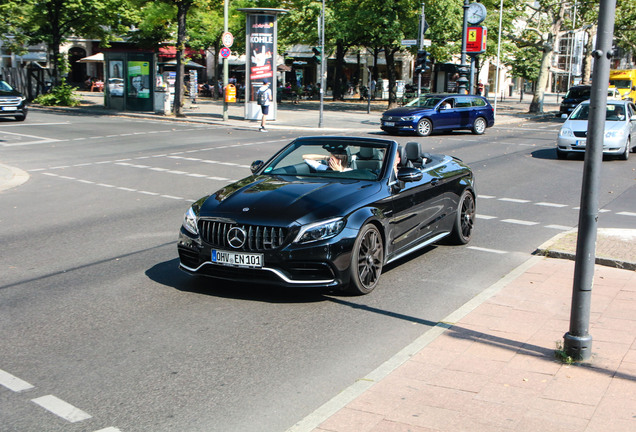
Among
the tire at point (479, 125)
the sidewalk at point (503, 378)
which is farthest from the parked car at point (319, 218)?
the tire at point (479, 125)

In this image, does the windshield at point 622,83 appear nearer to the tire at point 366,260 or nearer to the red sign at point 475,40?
the red sign at point 475,40

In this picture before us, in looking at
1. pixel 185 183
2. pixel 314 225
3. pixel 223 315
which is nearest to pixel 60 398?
pixel 223 315

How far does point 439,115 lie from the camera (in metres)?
27.1

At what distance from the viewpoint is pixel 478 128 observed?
92.0ft

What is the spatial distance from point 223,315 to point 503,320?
238 centimetres

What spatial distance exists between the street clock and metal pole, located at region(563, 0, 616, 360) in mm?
30632

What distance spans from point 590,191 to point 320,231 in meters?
2.37

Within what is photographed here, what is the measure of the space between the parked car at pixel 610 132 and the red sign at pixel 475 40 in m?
15.1

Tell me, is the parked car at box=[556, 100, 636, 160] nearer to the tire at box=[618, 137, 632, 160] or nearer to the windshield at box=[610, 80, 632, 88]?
the tire at box=[618, 137, 632, 160]

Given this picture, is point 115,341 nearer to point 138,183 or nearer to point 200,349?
point 200,349

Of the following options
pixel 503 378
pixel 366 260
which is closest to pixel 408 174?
pixel 366 260

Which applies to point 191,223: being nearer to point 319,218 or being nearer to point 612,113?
point 319,218

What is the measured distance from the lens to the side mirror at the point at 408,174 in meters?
7.59

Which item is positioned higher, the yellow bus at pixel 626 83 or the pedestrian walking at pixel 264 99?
the yellow bus at pixel 626 83
